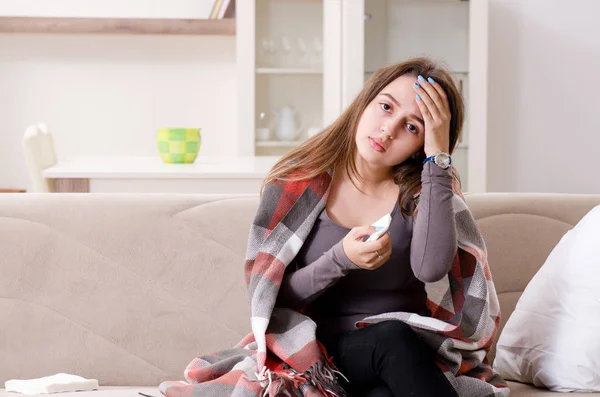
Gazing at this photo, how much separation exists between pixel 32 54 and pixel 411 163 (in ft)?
13.5

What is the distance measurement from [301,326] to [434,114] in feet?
1.42

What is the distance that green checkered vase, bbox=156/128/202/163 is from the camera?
138 inches

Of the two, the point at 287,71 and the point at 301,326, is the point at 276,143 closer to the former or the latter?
the point at 287,71

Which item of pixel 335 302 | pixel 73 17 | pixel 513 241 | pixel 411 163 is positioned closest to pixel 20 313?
pixel 335 302

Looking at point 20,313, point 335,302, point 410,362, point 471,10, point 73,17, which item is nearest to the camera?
point 410,362

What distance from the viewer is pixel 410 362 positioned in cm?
140

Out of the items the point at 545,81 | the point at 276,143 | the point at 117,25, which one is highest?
the point at 117,25

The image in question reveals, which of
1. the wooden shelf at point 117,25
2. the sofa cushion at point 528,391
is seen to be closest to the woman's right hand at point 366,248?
the sofa cushion at point 528,391

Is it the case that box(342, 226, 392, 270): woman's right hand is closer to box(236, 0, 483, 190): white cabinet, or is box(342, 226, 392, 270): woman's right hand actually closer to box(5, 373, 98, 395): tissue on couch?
box(5, 373, 98, 395): tissue on couch

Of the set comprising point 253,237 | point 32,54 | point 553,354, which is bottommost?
point 553,354

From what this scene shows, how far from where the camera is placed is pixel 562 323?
166 cm

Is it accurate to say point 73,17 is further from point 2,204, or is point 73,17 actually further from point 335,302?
point 335,302

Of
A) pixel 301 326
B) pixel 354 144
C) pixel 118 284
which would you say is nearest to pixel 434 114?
pixel 354 144

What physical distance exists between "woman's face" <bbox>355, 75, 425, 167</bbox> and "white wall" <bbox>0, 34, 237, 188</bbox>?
3.94 m
